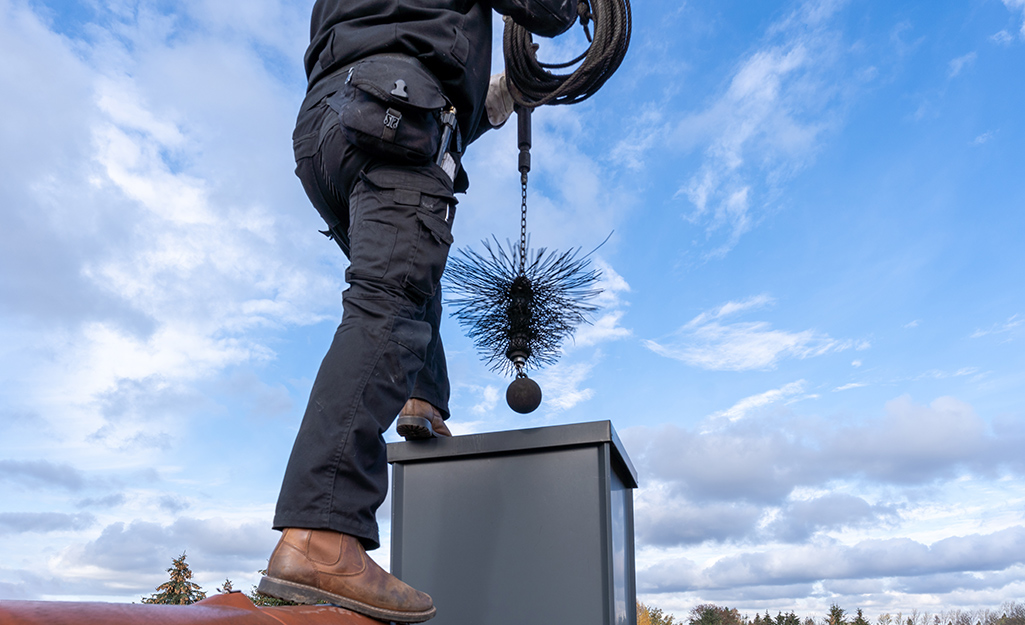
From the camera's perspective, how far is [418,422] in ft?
7.20

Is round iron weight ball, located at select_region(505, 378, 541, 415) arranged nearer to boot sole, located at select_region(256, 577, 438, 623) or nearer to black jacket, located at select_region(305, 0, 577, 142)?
black jacket, located at select_region(305, 0, 577, 142)

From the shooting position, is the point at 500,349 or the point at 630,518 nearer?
the point at 500,349

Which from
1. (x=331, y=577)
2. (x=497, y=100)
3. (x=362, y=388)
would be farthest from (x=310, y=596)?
(x=497, y=100)

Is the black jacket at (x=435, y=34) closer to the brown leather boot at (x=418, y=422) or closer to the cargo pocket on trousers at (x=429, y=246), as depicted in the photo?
the cargo pocket on trousers at (x=429, y=246)

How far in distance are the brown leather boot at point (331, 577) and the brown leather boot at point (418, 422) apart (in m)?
0.77

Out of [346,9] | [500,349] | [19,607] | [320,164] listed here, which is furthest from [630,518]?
[19,607]

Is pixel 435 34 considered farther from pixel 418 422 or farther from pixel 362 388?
pixel 418 422

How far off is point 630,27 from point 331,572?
2.06m

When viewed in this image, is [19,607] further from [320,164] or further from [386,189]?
[320,164]

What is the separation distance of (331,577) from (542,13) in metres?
1.49

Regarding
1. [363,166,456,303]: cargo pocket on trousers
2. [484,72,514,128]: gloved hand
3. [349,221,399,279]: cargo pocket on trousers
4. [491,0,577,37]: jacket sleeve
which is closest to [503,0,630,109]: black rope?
[484,72,514,128]: gloved hand

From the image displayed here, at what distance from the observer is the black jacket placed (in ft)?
5.85

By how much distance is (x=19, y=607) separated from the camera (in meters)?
0.66

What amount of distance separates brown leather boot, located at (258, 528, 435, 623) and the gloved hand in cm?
158
